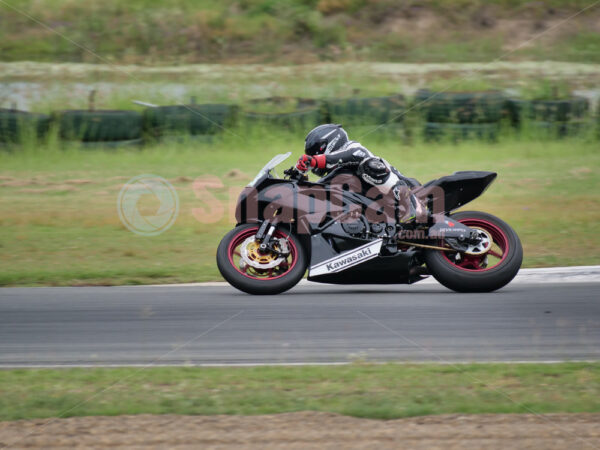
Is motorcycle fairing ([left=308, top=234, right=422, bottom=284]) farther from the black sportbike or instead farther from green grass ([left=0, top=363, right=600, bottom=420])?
green grass ([left=0, top=363, right=600, bottom=420])

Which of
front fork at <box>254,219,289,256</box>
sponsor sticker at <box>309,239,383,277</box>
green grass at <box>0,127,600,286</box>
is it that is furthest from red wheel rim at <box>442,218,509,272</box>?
green grass at <box>0,127,600,286</box>

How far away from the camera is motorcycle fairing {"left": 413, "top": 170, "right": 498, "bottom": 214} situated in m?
7.65

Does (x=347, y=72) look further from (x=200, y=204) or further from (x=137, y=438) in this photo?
(x=137, y=438)

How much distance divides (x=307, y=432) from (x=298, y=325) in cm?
233

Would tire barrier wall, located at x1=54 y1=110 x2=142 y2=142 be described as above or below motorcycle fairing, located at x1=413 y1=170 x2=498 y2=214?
above

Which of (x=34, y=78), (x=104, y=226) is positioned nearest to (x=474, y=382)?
(x=104, y=226)

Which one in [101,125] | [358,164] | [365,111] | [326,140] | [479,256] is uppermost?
[365,111]

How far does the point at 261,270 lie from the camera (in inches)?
300

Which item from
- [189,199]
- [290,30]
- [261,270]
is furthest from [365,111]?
[261,270]

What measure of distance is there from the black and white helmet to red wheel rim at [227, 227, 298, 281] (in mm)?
851

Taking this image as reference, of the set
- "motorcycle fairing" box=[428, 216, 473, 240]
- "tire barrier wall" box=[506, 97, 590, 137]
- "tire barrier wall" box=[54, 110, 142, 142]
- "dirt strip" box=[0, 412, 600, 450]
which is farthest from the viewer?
"tire barrier wall" box=[506, 97, 590, 137]

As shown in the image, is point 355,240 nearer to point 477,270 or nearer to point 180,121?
point 477,270

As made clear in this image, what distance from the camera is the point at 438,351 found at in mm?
5668

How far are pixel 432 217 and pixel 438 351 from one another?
212 cm
